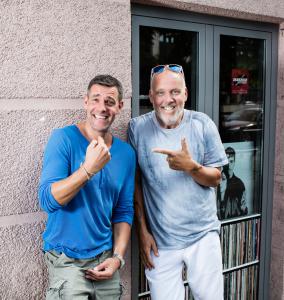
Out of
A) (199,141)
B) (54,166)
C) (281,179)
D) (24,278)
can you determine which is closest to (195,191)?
(199,141)

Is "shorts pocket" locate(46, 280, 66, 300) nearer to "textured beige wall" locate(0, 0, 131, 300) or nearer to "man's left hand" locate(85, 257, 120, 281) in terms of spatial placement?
"man's left hand" locate(85, 257, 120, 281)

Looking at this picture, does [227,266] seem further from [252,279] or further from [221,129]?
[221,129]

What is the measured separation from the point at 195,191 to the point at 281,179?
148cm

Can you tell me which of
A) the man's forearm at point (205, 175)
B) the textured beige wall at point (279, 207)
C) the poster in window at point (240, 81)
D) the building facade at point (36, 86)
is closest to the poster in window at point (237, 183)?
the textured beige wall at point (279, 207)

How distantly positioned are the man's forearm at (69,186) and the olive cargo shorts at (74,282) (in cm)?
38

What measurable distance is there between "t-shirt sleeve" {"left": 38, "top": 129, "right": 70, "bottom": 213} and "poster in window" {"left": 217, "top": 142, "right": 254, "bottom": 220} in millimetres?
1956

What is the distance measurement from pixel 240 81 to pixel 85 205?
2.17m

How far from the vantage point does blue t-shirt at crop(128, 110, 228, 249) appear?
281 cm

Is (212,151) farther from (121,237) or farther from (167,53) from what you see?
(167,53)

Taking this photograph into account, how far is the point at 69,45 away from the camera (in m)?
2.72

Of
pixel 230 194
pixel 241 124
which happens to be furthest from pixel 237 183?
pixel 241 124

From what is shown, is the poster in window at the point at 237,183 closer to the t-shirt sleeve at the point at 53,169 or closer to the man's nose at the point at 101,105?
the man's nose at the point at 101,105

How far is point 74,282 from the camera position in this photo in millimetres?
2287

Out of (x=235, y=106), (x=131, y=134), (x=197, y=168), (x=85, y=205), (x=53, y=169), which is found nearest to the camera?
(x=53, y=169)
